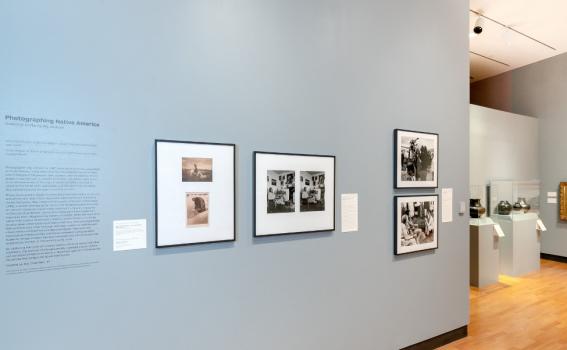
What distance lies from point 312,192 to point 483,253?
411cm

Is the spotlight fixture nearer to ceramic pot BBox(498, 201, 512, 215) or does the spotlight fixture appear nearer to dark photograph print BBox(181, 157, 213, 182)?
ceramic pot BBox(498, 201, 512, 215)

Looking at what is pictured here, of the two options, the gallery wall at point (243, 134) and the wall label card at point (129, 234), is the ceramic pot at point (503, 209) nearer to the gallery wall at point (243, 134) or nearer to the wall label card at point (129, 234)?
the gallery wall at point (243, 134)

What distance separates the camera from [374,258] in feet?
10.1

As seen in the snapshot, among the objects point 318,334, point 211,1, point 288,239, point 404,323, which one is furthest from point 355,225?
point 211,1

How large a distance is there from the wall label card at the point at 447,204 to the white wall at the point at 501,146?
8.50 feet

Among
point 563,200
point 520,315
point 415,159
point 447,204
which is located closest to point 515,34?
point 563,200

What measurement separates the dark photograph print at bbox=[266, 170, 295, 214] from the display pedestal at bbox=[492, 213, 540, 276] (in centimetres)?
518

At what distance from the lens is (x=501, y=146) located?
21.2 feet

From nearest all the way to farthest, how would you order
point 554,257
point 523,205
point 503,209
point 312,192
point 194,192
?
point 194,192 → point 312,192 → point 503,209 → point 523,205 → point 554,257

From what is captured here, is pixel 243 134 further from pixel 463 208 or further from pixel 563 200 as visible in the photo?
pixel 563 200

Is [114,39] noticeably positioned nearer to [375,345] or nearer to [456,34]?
[375,345]

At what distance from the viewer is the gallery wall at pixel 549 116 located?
7125 mm

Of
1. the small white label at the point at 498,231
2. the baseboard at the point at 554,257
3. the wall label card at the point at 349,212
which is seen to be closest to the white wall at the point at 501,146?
the small white label at the point at 498,231

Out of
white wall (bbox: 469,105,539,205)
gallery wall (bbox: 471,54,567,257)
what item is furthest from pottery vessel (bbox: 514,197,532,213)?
gallery wall (bbox: 471,54,567,257)
